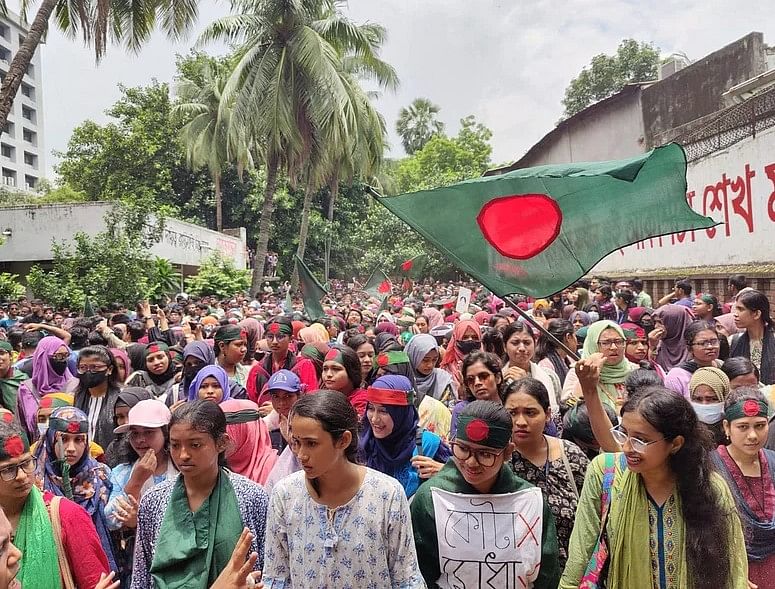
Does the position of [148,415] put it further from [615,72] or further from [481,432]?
[615,72]

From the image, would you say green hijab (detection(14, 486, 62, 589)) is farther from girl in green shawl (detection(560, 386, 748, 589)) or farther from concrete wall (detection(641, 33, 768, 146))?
concrete wall (detection(641, 33, 768, 146))

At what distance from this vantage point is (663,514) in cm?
203

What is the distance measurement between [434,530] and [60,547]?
4.16 feet

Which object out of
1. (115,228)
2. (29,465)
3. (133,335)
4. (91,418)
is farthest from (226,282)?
(29,465)

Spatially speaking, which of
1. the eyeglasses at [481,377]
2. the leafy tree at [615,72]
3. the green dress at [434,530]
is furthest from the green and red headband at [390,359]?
the leafy tree at [615,72]

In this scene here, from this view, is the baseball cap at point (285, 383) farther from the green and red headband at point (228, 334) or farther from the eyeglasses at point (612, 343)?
the eyeglasses at point (612, 343)

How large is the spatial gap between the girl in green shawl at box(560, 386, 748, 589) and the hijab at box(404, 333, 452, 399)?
255 cm

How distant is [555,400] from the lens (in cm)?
415

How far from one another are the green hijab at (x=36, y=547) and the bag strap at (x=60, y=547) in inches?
0.6

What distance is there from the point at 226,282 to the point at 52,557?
19966mm

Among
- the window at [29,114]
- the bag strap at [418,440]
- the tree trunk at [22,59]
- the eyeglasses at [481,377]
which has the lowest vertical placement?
the bag strap at [418,440]

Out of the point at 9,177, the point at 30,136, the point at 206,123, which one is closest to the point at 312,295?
the point at 206,123

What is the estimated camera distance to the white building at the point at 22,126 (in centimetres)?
5220

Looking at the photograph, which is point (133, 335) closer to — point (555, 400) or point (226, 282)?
point (555, 400)
